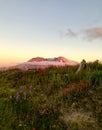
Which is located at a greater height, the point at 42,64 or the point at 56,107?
the point at 42,64

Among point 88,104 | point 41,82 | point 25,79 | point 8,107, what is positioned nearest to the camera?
point 8,107

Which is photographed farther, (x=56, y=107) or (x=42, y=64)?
(x=42, y=64)

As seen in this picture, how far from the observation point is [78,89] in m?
11.6

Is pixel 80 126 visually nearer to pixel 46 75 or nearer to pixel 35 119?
pixel 35 119

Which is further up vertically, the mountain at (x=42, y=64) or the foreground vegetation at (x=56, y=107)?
the mountain at (x=42, y=64)

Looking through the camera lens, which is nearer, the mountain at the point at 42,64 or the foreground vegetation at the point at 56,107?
the foreground vegetation at the point at 56,107

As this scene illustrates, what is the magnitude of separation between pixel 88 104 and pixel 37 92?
2.97m

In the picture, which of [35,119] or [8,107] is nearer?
[35,119]

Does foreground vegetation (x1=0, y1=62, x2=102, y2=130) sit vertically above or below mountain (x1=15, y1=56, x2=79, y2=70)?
below

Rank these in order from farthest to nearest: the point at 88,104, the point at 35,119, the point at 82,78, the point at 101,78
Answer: the point at 82,78
the point at 101,78
the point at 88,104
the point at 35,119

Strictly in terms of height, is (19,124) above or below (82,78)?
below

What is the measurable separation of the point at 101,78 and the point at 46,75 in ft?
14.5

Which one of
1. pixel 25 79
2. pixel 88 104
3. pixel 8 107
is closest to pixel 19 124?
pixel 8 107

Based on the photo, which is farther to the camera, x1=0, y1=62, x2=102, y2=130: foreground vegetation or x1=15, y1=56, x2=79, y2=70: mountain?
x1=15, y1=56, x2=79, y2=70: mountain
